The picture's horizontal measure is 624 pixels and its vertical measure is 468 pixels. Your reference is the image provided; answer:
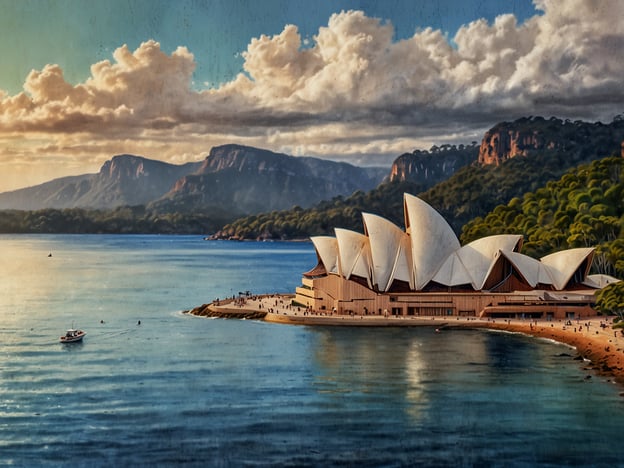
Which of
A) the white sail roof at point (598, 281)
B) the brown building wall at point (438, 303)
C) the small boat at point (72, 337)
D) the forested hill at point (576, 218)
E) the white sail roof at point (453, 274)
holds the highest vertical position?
the forested hill at point (576, 218)

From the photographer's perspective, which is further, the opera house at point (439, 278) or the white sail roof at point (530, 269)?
the white sail roof at point (530, 269)

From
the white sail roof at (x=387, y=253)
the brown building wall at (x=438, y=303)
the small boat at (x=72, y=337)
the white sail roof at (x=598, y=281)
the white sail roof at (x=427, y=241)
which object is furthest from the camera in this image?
the white sail roof at (x=598, y=281)

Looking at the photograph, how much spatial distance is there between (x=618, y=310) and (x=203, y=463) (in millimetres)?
44464

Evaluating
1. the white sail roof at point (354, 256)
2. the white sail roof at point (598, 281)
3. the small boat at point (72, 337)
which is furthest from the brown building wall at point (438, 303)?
the small boat at point (72, 337)

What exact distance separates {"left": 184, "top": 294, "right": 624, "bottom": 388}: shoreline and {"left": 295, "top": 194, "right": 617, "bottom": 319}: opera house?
6.06 feet

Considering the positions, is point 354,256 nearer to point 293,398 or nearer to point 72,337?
point 72,337

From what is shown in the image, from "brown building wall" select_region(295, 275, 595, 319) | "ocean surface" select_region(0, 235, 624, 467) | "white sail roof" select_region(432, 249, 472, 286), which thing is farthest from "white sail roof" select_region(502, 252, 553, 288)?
"ocean surface" select_region(0, 235, 624, 467)

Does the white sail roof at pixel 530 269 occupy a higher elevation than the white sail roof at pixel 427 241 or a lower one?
lower

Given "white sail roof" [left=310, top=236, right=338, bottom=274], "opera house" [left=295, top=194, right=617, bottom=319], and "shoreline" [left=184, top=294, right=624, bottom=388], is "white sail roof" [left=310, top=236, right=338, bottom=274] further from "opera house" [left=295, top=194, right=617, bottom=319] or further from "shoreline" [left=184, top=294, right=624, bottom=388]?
"shoreline" [left=184, top=294, right=624, bottom=388]

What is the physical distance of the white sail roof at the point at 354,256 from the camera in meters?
83.2

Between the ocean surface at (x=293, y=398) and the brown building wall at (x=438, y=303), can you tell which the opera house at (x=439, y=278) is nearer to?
the brown building wall at (x=438, y=303)

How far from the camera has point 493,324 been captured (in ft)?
249

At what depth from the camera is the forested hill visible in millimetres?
100250

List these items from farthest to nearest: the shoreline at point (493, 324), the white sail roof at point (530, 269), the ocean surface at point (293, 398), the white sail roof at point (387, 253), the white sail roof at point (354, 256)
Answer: the white sail roof at point (354, 256)
the white sail roof at point (387, 253)
the white sail roof at point (530, 269)
the shoreline at point (493, 324)
the ocean surface at point (293, 398)
